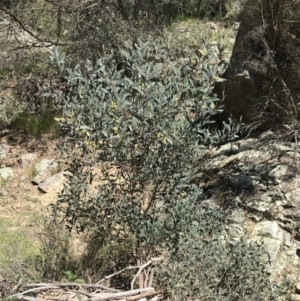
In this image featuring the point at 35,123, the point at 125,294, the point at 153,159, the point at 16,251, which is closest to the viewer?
the point at 125,294

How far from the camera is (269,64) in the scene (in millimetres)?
5582

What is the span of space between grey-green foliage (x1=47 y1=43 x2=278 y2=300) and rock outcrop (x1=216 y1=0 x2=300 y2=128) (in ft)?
7.60

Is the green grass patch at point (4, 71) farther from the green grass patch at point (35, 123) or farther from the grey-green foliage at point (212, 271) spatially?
the grey-green foliage at point (212, 271)

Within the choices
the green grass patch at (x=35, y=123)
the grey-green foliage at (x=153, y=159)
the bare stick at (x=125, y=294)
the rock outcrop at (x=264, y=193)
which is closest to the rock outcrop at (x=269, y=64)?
the rock outcrop at (x=264, y=193)

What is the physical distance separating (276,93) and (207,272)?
10.2 feet

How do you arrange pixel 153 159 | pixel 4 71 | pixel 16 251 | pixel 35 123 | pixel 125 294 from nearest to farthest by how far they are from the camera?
pixel 125 294
pixel 153 159
pixel 16 251
pixel 35 123
pixel 4 71

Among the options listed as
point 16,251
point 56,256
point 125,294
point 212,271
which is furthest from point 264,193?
point 16,251

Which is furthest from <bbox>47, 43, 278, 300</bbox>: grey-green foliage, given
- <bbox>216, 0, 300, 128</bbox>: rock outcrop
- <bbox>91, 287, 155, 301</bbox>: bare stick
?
<bbox>216, 0, 300, 128</bbox>: rock outcrop

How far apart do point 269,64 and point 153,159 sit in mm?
3024

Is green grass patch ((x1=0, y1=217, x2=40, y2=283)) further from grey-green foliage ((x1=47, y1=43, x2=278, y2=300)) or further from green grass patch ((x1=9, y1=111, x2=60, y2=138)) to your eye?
green grass patch ((x1=9, y1=111, x2=60, y2=138))

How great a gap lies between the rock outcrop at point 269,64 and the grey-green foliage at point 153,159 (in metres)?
2.32

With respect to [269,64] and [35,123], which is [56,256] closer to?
[269,64]

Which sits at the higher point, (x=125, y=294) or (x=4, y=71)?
(x=125, y=294)

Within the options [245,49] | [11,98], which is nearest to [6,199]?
[11,98]
